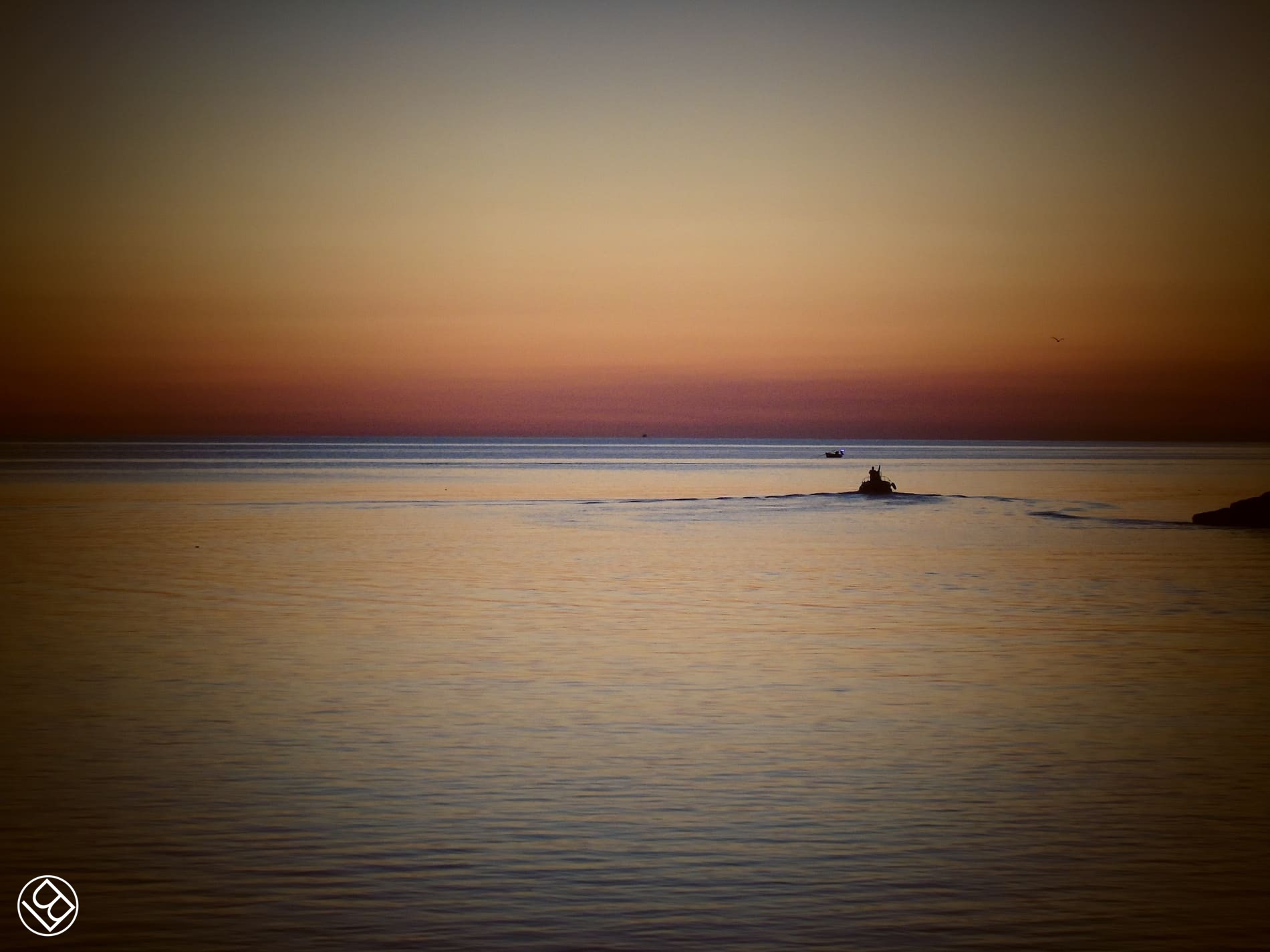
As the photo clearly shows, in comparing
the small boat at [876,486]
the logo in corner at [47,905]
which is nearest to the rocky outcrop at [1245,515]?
the small boat at [876,486]

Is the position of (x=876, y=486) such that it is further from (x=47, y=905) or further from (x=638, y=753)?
(x=47, y=905)

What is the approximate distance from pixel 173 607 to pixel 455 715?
1376 cm

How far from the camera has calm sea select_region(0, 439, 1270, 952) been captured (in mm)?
10406

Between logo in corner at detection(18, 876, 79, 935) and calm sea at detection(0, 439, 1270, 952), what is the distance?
0.44ft

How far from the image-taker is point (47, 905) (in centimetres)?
1039

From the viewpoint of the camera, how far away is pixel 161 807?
1309 cm

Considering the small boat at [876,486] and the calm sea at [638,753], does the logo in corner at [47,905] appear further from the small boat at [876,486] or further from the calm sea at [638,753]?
the small boat at [876,486]

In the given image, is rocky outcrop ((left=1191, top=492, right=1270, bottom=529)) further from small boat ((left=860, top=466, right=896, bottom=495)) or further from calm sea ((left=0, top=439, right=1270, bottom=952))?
small boat ((left=860, top=466, right=896, bottom=495))

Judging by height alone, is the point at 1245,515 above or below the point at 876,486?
above

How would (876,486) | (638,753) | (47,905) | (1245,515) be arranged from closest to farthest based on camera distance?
(47,905), (638,753), (1245,515), (876,486)

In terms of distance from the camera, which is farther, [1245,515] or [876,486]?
[876,486]

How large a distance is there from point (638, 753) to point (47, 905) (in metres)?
6.88

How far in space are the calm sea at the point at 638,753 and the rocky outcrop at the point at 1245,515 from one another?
18817 millimetres

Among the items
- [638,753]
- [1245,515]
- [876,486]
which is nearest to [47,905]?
[638,753]
